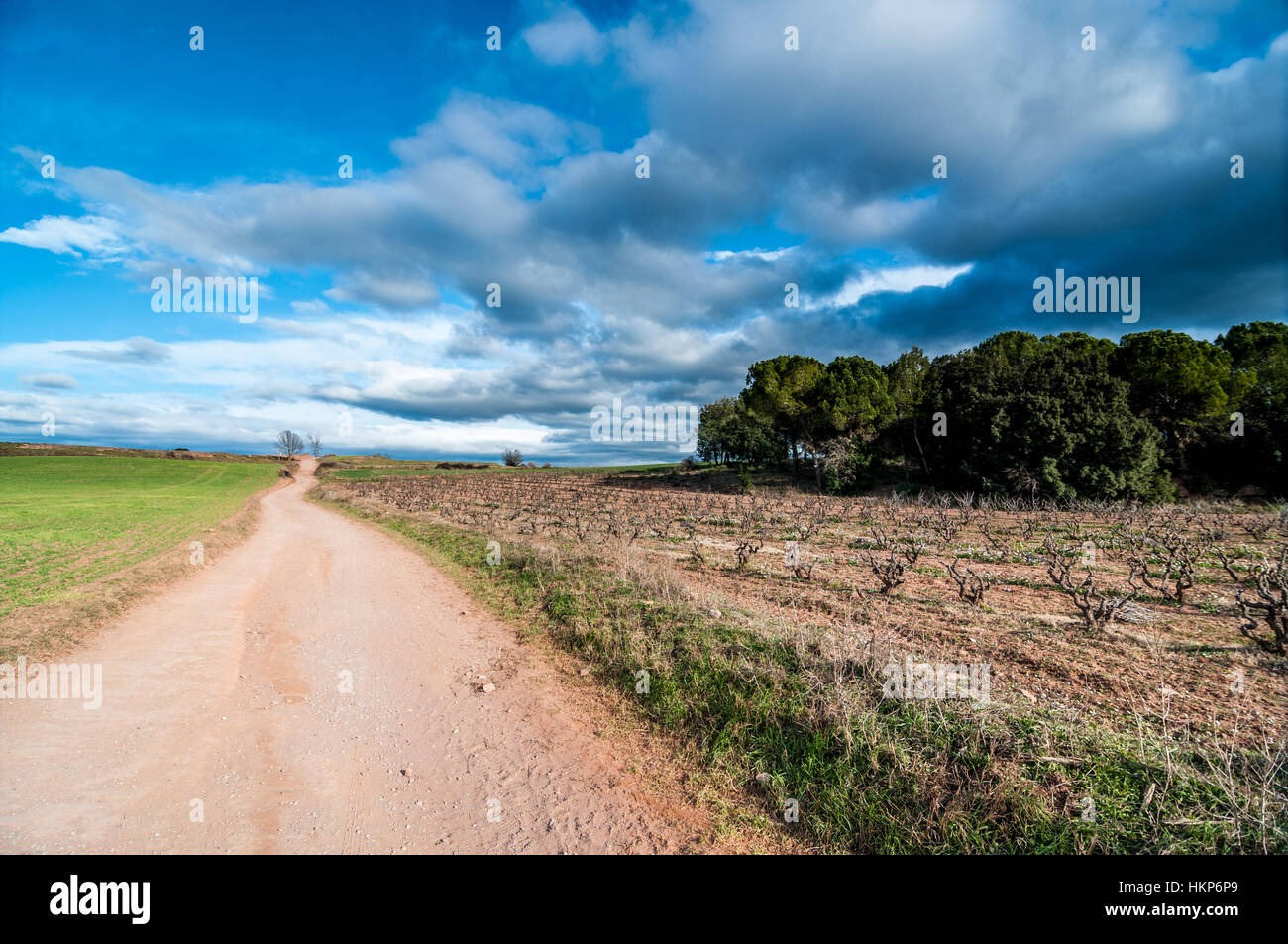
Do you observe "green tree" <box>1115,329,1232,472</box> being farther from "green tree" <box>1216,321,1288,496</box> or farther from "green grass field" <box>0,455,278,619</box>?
"green grass field" <box>0,455,278,619</box>

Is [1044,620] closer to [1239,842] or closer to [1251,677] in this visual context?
[1251,677]

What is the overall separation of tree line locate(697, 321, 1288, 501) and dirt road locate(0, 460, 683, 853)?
1323 inches

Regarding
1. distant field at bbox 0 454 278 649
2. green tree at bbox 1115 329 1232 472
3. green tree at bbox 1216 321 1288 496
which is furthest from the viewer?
green tree at bbox 1115 329 1232 472

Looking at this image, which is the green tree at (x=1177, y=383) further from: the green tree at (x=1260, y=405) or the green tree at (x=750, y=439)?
the green tree at (x=750, y=439)

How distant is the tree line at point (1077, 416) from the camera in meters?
29.7

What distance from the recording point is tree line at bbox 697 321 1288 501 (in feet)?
97.5

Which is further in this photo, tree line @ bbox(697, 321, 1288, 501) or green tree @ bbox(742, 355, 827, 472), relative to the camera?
green tree @ bbox(742, 355, 827, 472)

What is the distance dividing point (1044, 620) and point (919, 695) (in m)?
6.03

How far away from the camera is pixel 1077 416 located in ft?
99.8

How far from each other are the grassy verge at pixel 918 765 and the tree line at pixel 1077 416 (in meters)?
30.5
